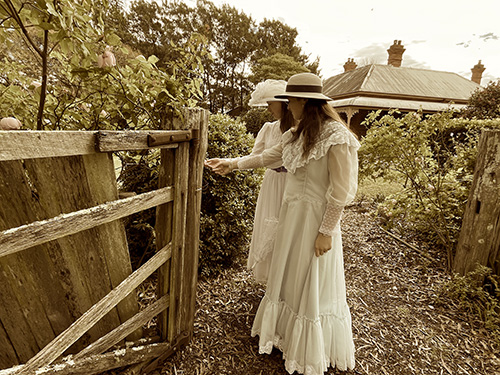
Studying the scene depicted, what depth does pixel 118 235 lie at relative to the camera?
1602 mm

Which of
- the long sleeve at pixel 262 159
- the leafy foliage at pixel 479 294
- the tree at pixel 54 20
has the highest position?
the tree at pixel 54 20

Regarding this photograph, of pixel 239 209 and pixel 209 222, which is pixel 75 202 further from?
pixel 239 209

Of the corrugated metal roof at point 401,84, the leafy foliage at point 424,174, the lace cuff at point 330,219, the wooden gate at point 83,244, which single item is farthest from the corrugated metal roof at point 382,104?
the wooden gate at point 83,244

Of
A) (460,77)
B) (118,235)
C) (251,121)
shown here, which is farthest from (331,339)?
(460,77)

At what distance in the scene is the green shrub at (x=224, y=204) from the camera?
329 cm

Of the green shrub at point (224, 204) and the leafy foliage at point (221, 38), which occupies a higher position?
the leafy foliage at point (221, 38)

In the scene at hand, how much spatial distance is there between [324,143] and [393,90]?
19911mm

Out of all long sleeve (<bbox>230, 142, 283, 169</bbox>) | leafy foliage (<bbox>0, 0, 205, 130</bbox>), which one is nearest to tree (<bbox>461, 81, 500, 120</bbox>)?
long sleeve (<bbox>230, 142, 283, 169</bbox>)

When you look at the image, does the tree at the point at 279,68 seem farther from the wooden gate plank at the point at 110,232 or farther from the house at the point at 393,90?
the wooden gate plank at the point at 110,232

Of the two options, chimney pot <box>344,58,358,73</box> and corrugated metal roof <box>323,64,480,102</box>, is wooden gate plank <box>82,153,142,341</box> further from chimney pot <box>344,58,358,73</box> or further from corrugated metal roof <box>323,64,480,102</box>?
chimney pot <box>344,58,358,73</box>

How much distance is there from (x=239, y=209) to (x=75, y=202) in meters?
2.23

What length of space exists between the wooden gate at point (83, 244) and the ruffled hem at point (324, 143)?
2.16ft

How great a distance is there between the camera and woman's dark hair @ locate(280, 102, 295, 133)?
8.40 feet

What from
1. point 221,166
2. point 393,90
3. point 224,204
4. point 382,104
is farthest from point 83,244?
point 393,90
